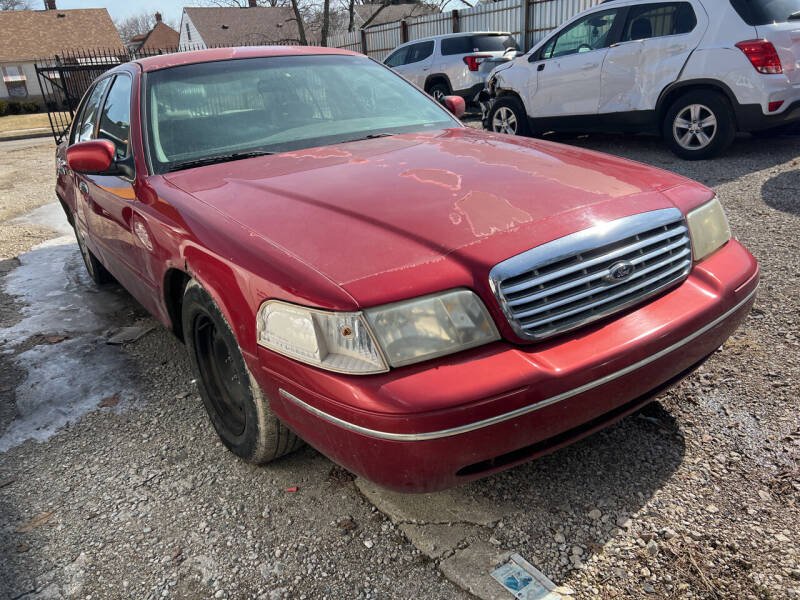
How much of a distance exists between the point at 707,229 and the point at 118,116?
296 centimetres

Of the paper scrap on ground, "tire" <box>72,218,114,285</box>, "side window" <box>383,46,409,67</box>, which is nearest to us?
the paper scrap on ground

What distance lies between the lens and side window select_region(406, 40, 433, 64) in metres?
13.6

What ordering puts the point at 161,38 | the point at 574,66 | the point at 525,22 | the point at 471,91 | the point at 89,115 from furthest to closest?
the point at 161,38 < the point at 525,22 < the point at 471,91 < the point at 574,66 < the point at 89,115

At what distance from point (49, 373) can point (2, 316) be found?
132 cm

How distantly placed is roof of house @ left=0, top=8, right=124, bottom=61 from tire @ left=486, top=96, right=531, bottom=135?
143ft

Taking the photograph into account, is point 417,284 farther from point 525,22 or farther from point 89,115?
point 525,22

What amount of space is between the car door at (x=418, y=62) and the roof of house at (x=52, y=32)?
3810 cm

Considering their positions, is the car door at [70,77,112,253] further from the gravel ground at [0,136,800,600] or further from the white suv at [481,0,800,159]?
the white suv at [481,0,800,159]

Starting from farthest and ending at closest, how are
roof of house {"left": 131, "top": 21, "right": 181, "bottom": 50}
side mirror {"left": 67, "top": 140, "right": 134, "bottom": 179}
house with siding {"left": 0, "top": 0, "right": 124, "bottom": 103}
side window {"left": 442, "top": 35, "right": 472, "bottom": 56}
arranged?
roof of house {"left": 131, "top": 21, "right": 181, "bottom": 50} → house with siding {"left": 0, "top": 0, "right": 124, "bottom": 103} → side window {"left": 442, "top": 35, "right": 472, "bottom": 56} → side mirror {"left": 67, "top": 140, "right": 134, "bottom": 179}

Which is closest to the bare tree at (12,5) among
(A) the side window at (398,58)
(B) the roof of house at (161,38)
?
(B) the roof of house at (161,38)

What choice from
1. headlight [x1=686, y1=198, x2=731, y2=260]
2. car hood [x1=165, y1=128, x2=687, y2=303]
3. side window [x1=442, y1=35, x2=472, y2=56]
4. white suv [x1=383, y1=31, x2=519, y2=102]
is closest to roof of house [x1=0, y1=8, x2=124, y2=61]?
white suv [x1=383, y1=31, x2=519, y2=102]

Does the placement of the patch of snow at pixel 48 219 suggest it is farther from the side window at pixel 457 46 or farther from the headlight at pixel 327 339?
the side window at pixel 457 46

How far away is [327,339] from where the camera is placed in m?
1.79

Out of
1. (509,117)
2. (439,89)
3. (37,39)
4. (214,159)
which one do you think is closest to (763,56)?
(509,117)
